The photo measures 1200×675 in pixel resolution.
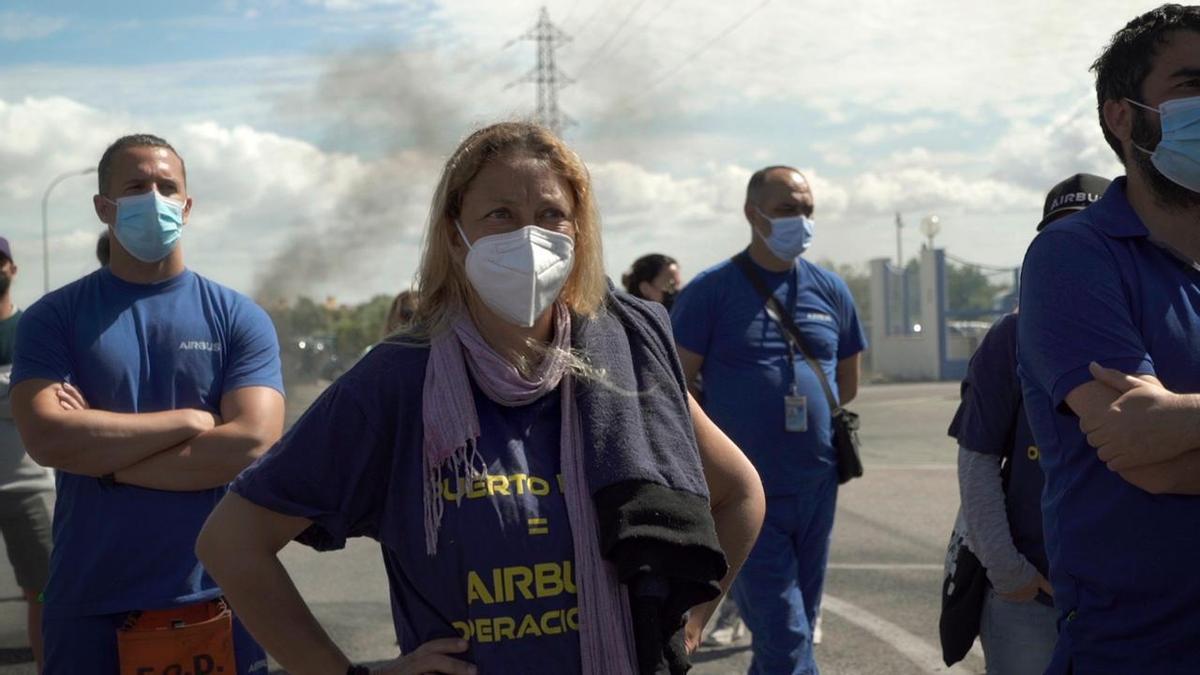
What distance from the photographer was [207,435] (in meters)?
4.05

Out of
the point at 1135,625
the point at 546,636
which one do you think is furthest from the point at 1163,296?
the point at 546,636

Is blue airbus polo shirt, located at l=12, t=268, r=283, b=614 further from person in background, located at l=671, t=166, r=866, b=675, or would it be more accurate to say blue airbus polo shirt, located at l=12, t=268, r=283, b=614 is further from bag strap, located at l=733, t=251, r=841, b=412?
bag strap, located at l=733, t=251, r=841, b=412

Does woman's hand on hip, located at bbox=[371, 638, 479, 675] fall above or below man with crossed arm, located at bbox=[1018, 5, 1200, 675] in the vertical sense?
below

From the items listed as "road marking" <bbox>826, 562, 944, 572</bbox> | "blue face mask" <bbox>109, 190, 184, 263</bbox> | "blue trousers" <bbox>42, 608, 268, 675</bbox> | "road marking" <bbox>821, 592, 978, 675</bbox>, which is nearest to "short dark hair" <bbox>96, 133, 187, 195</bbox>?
"blue face mask" <bbox>109, 190, 184, 263</bbox>

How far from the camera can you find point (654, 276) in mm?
9188

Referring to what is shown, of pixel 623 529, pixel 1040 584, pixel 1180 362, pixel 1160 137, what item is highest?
pixel 1160 137

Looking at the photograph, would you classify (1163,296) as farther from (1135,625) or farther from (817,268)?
(817,268)

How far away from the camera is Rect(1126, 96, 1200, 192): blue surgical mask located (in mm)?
2680

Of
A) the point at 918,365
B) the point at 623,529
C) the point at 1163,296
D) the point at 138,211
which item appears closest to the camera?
the point at 623,529

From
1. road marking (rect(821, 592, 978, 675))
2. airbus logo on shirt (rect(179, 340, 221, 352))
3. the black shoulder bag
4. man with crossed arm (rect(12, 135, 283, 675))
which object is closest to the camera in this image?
man with crossed arm (rect(12, 135, 283, 675))

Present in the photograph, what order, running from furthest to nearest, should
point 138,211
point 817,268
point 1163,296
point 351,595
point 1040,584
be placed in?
point 351,595, point 817,268, point 138,211, point 1040,584, point 1163,296

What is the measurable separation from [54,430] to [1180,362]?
2.96m

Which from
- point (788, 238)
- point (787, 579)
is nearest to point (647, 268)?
point (788, 238)

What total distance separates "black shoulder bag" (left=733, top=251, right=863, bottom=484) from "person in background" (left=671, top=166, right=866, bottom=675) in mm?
24
